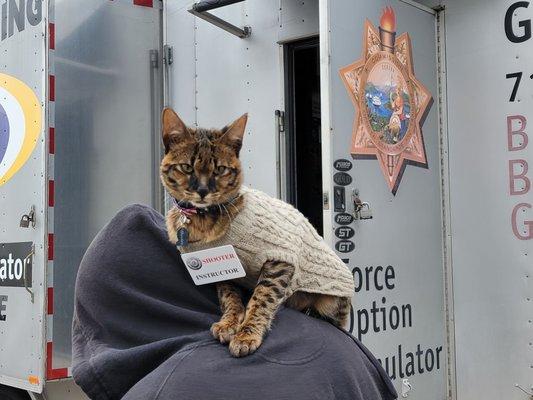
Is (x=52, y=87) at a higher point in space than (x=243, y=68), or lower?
lower

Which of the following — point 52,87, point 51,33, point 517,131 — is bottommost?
point 517,131

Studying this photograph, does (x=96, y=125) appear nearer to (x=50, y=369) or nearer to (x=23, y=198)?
(x=23, y=198)

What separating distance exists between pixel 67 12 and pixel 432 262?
2585 mm

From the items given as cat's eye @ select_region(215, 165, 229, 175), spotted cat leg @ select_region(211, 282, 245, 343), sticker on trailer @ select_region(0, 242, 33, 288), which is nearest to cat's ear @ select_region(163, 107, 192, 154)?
cat's eye @ select_region(215, 165, 229, 175)

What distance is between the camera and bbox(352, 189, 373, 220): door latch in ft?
10.5

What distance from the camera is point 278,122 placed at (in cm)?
391

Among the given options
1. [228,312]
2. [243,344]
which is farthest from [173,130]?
[243,344]

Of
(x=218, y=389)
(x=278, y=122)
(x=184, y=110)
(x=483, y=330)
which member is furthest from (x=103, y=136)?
(x=218, y=389)

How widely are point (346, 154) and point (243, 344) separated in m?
1.93

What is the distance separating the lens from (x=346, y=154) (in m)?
3.16

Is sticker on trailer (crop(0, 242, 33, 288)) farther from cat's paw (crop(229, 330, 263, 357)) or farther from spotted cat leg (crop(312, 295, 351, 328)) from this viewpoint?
cat's paw (crop(229, 330, 263, 357))

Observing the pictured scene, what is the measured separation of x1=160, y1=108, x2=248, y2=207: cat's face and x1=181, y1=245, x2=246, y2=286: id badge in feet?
0.50

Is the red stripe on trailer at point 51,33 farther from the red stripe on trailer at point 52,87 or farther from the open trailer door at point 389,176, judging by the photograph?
the open trailer door at point 389,176

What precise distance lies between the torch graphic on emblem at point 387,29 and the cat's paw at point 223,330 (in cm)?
230
